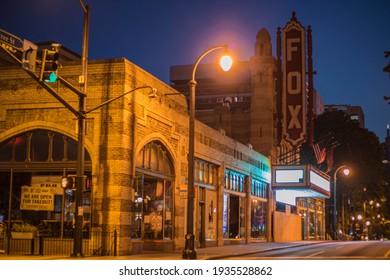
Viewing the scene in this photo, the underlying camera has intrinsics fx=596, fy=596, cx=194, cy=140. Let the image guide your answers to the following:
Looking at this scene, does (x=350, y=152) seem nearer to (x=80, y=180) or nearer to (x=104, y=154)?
(x=104, y=154)

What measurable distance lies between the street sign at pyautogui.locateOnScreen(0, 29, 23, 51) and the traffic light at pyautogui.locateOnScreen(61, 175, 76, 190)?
18.2 ft

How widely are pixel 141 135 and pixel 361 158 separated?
53.8 metres

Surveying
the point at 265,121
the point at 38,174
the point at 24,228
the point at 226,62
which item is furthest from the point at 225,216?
the point at 226,62

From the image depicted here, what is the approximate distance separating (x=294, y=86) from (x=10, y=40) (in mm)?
39154

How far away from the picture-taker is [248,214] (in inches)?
1823

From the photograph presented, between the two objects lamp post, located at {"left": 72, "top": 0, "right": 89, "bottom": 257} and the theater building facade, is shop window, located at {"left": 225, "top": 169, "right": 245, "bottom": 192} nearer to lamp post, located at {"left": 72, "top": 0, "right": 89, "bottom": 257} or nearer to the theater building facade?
the theater building facade

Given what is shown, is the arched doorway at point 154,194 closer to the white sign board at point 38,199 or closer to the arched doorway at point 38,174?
the arched doorway at point 38,174

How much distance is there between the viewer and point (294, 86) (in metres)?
55.3

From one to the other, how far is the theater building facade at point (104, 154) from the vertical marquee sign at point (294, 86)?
24166mm

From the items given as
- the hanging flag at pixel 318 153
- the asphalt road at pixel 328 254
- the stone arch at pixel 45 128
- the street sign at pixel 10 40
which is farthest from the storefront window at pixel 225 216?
the street sign at pixel 10 40

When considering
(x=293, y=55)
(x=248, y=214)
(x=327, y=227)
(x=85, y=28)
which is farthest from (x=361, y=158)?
(x=85, y=28)

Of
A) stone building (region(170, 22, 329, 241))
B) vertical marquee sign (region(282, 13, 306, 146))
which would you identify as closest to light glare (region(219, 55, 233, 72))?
stone building (region(170, 22, 329, 241))
